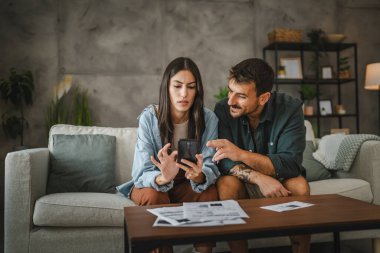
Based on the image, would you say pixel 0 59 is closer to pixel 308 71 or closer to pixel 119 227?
pixel 119 227

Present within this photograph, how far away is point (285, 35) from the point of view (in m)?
4.48

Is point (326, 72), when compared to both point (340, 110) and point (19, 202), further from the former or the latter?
point (19, 202)

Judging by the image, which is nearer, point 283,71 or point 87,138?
point 87,138

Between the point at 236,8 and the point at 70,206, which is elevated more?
the point at 236,8

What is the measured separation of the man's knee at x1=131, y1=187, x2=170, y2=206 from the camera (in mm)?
1723

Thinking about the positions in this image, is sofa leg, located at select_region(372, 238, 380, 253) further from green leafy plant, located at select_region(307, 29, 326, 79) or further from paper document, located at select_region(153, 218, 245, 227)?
green leafy plant, located at select_region(307, 29, 326, 79)

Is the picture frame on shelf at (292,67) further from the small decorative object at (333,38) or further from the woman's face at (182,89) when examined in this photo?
the woman's face at (182,89)

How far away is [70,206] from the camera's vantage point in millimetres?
1966

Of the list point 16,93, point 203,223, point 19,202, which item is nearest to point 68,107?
point 16,93

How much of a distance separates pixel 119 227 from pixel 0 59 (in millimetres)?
3028

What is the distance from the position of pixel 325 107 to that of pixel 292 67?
0.70 meters

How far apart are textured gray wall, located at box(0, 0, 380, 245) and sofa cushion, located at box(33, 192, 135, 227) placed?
2.44 meters

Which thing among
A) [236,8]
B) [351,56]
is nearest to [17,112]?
[236,8]

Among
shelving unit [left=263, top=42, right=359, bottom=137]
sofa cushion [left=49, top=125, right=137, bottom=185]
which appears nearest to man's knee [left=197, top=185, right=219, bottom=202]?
sofa cushion [left=49, top=125, right=137, bottom=185]
